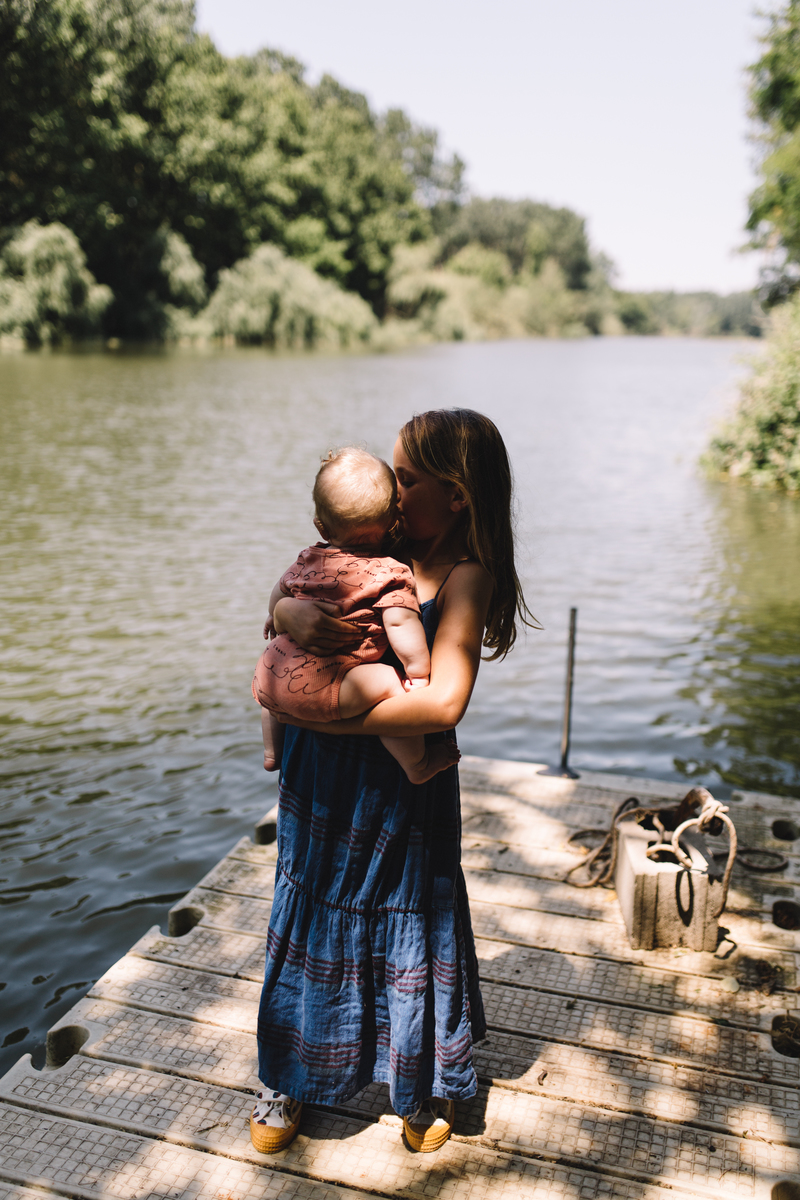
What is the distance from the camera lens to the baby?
192 cm

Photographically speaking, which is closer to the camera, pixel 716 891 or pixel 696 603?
pixel 716 891

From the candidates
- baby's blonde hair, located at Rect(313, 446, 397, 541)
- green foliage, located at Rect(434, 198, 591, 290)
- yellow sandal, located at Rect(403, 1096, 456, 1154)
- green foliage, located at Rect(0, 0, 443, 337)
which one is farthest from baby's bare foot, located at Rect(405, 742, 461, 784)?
green foliage, located at Rect(434, 198, 591, 290)

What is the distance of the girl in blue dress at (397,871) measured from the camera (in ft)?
6.54

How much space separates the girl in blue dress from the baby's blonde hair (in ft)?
0.33

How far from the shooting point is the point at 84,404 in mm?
20156

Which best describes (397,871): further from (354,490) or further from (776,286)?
(776,286)

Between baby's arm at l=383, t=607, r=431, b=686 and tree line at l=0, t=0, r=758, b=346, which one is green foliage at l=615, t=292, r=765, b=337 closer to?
tree line at l=0, t=0, r=758, b=346

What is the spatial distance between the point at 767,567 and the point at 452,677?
31.5ft

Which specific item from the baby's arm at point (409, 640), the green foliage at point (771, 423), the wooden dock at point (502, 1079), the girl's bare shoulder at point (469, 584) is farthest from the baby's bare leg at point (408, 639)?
the green foliage at point (771, 423)

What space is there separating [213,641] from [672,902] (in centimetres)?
520

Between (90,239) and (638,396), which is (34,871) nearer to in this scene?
(638,396)

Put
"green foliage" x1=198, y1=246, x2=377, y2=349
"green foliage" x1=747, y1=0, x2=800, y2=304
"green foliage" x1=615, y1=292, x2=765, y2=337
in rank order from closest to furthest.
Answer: "green foliage" x1=747, y1=0, x2=800, y2=304 < "green foliage" x1=198, y1=246, x2=377, y2=349 < "green foliage" x1=615, y1=292, x2=765, y2=337

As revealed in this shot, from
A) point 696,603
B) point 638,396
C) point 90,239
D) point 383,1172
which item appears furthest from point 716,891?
point 90,239

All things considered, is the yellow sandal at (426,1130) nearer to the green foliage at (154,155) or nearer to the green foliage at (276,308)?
the green foliage at (154,155)
